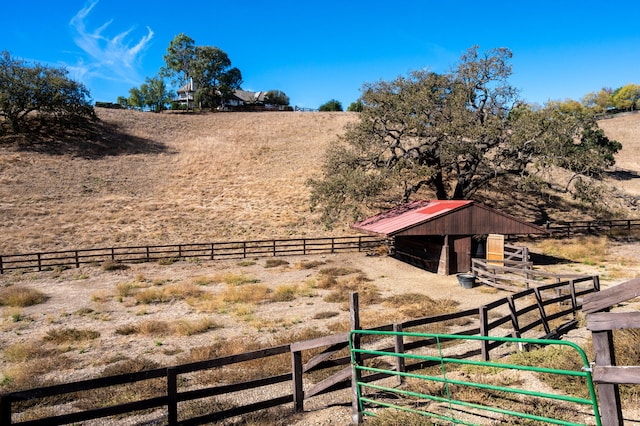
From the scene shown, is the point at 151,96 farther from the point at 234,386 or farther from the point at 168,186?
the point at 234,386

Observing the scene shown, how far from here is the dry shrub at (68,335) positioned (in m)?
13.7

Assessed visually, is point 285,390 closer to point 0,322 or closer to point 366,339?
point 366,339

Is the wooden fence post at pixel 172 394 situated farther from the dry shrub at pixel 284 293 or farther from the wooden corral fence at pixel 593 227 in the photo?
the wooden corral fence at pixel 593 227

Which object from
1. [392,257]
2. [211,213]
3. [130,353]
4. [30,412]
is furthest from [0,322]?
[211,213]

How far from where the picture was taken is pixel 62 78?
59.0 m

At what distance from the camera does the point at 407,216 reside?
26766 millimetres

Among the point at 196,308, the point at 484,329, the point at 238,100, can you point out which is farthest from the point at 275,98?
the point at 484,329

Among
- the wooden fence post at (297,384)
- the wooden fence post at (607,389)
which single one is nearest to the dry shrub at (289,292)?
the wooden fence post at (297,384)

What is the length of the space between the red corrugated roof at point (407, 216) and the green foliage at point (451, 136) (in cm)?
201

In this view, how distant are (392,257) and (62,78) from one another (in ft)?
182

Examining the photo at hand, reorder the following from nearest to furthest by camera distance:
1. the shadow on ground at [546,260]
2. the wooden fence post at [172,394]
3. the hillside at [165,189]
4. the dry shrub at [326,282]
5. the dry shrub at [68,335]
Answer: the wooden fence post at [172,394], the dry shrub at [68,335], the dry shrub at [326,282], the shadow on ground at [546,260], the hillside at [165,189]

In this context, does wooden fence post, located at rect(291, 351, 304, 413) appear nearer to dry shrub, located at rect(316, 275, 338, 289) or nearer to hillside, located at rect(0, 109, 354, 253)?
dry shrub, located at rect(316, 275, 338, 289)

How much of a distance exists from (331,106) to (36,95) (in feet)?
218

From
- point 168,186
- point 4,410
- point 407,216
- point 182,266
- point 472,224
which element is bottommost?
point 182,266
